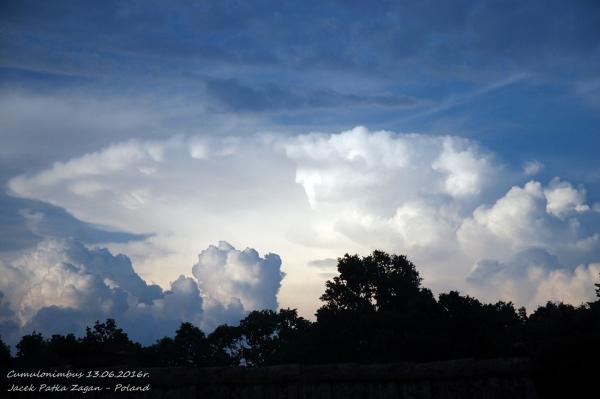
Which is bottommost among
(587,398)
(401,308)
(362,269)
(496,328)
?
(587,398)

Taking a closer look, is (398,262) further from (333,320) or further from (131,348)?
(131,348)

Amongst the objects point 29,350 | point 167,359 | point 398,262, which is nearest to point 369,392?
point 398,262

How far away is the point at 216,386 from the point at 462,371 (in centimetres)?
370

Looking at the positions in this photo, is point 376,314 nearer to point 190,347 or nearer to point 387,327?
point 387,327

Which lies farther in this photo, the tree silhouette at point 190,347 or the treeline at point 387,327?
the tree silhouette at point 190,347

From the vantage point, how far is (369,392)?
7164mm

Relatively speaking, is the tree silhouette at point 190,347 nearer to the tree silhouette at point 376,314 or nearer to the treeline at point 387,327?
the treeline at point 387,327

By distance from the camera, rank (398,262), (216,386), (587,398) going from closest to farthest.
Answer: (587,398), (216,386), (398,262)

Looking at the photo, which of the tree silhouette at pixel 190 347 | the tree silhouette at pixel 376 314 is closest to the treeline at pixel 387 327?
the tree silhouette at pixel 376 314

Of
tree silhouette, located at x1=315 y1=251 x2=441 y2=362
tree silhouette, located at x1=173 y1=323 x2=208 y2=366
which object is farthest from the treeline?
tree silhouette, located at x1=173 y1=323 x2=208 y2=366

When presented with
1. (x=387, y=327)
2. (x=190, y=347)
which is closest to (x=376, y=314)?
(x=387, y=327)

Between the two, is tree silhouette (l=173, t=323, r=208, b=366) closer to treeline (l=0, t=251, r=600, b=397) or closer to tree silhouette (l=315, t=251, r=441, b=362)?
treeline (l=0, t=251, r=600, b=397)

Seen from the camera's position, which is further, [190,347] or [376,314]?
[190,347]

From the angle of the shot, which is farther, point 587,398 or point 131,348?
point 131,348
